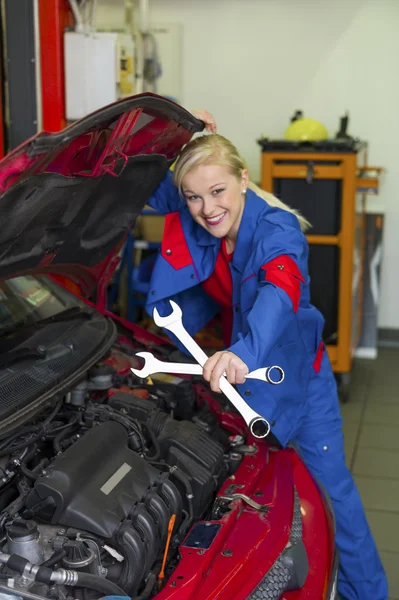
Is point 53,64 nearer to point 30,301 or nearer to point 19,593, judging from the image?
point 30,301

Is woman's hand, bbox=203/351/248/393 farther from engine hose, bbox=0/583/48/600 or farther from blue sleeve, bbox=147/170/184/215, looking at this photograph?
blue sleeve, bbox=147/170/184/215

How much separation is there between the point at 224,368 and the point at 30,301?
98 centimetres

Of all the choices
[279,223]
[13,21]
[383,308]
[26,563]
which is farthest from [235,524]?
[383,308]

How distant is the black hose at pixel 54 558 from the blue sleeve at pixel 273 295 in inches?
24.7

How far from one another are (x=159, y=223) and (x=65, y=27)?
65.9 inches

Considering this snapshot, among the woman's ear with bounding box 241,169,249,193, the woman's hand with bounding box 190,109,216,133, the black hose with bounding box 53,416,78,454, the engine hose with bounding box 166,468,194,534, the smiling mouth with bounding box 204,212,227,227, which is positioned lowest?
the engine hose with bounding box 166,468,194,534

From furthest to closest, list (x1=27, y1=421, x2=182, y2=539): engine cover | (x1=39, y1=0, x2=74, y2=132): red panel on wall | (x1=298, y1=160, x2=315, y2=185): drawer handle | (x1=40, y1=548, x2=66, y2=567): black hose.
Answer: (x1=298, y1=160, x2=315, y2=185): drawer handle → (x1=39, y1=0, x2=74, y2=132): red panel on wall → (x1=27, y1=421, x2=182, y2=539): engine cover → (x1=40, y1=548, x2=66, y2=567): black hose

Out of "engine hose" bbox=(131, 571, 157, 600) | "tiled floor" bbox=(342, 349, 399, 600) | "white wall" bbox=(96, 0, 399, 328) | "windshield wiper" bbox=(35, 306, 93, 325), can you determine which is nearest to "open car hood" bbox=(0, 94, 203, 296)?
"windshield wiper" bbox=(35, 306, 93, 325)

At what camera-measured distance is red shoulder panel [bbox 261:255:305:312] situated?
Result: 2145 mm

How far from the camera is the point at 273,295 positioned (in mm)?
2084

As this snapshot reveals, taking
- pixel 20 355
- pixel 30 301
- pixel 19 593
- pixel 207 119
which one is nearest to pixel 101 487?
pixel 19 593

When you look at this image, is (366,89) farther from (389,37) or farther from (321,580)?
(321,580)

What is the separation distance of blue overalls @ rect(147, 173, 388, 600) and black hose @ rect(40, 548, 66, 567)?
0.90 metres

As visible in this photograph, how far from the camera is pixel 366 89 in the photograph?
6.09 meters
